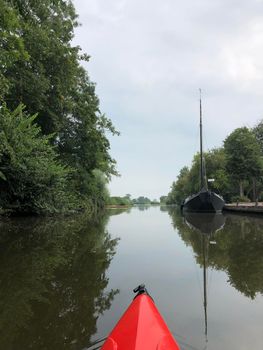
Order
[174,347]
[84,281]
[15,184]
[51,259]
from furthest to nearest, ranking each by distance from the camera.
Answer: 1. [15,184]
2. [51,259]
3. [84,281]
4. [174,347]

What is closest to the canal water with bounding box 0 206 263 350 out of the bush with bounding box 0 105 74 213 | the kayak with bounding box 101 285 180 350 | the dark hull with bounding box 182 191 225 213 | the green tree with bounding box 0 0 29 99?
the kayak with bounding box 101 285 180 350

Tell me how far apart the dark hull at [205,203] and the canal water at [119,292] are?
19.8 meters

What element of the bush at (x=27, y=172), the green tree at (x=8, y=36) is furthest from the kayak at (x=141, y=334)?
the bush at (x=27, y=172)

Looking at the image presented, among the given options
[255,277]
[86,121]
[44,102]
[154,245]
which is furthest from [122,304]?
[86,121]

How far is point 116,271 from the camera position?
660cm

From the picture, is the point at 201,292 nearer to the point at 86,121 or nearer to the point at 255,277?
the point at 255,277

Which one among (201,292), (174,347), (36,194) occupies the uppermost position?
(36,194)

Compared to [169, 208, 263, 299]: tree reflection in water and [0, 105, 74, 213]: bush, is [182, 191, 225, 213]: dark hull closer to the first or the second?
[0, 105, 74, 213]: bush

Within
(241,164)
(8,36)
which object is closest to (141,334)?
(8,36)

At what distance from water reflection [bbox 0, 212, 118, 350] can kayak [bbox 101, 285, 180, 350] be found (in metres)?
0.76

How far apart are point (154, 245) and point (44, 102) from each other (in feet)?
51.0

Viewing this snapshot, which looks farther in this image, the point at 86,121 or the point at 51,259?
the point at 86,121

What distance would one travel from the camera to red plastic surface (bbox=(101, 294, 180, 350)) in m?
2.39

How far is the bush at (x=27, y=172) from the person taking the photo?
17703mm
